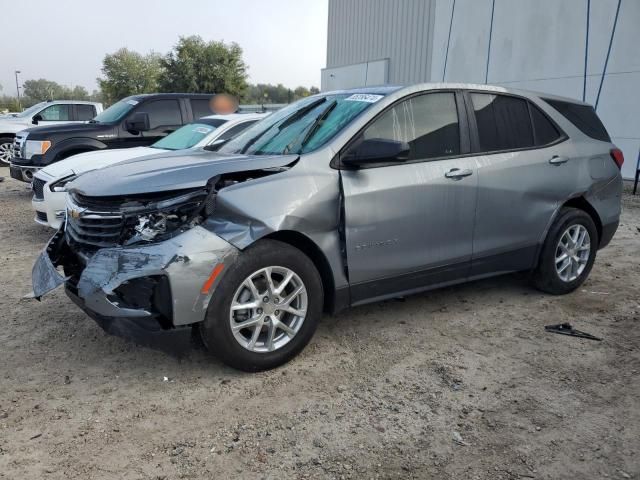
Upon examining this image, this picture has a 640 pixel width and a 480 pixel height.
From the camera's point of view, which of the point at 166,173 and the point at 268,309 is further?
the point at 166,173

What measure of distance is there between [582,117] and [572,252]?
1234 millimetres

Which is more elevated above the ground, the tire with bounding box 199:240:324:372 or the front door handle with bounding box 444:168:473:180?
the front door handle with bounding box 444:168:473:180

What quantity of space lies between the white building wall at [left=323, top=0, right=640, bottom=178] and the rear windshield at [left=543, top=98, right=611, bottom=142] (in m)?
8.45

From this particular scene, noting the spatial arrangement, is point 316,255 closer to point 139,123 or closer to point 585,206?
point 585,206

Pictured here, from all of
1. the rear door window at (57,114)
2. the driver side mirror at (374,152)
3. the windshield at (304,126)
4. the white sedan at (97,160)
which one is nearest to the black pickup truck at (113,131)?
the white sedan at (97,160)

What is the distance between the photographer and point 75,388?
327 cm

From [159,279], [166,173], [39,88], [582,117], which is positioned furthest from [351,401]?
[39,88]

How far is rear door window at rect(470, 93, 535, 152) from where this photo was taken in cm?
427

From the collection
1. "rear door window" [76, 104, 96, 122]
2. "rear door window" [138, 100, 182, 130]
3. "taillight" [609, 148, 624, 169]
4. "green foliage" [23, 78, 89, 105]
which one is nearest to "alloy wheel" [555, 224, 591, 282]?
"taillight" [609, 148, 624, 169]

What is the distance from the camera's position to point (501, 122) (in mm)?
4395

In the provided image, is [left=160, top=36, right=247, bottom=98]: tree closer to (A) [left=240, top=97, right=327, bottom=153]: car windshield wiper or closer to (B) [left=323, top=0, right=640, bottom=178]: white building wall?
(B) [left=323, top=0, right=640, bottom=178]: white building wall

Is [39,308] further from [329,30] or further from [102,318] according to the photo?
[329,30]

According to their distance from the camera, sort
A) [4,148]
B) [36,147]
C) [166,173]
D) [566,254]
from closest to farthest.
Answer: [166,173] < [566,254] < [36,147] < [4,148]

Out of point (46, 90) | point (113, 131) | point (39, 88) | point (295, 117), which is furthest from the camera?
point (39, 88)
